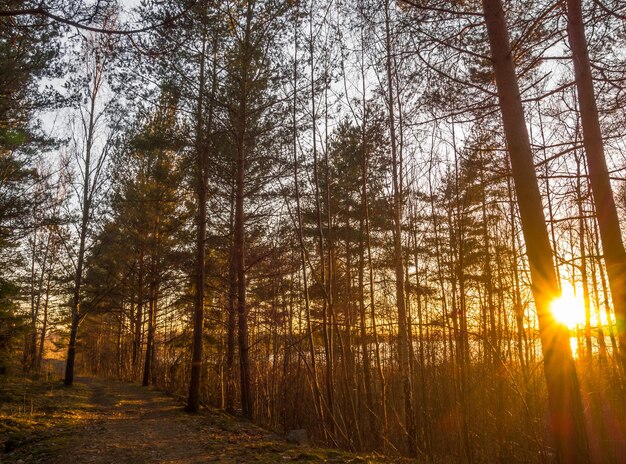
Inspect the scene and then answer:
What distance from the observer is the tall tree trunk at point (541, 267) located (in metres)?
3.64

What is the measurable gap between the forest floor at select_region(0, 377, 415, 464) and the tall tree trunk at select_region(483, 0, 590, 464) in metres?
2.62

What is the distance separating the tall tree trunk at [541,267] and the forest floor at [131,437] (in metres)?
2.62

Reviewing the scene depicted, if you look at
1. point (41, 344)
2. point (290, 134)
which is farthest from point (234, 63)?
point (41, 344)

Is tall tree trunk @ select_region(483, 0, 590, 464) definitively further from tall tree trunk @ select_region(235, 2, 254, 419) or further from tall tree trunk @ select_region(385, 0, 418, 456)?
tall tree trunk @ select_region(235, 2, 254, 419)

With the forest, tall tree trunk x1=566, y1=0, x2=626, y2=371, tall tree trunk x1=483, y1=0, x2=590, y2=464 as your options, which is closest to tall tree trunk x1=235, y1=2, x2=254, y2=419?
the forest

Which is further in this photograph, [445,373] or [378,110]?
[445,373]

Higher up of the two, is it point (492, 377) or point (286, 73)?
point (286, 73)

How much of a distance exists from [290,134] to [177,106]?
2.99 meters

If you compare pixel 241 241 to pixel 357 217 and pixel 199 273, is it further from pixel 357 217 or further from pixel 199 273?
pixel 357 217

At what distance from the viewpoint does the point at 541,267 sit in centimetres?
388

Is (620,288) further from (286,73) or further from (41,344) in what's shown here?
(41,344)

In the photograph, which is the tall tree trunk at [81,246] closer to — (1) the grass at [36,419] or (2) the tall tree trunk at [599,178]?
(1) the grass at [36,419]

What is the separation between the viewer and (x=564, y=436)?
3633 millimetres

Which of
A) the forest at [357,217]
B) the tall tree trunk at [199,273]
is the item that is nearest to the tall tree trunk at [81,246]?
the forest at [357,217]
